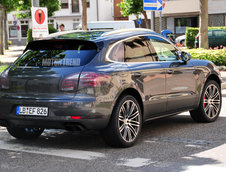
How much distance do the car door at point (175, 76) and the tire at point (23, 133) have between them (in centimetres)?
202

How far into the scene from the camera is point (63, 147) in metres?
7.09

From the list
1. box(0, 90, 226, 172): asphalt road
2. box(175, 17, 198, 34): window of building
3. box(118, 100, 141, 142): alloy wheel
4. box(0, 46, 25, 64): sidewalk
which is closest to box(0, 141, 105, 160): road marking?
box(0, 90, 226, 172): asphalt road

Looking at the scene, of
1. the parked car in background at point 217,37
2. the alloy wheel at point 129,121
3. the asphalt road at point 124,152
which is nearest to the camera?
the asphalt road at point 124,152

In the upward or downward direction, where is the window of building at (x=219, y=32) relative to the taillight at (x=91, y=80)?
downward

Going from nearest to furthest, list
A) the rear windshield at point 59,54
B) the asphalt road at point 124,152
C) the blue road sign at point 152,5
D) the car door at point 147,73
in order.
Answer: the asphalt road at point 124,152 → the rear windshield at point 59,54 → the car door at point 147,73 → the blue road sign at point 152,5

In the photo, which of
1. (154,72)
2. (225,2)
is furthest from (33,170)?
(225,2)

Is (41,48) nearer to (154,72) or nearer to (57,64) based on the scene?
Result: (57,64)

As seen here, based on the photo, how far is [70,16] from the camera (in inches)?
2734

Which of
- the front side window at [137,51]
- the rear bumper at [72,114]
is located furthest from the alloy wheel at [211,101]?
the rear bumper at [72,114]

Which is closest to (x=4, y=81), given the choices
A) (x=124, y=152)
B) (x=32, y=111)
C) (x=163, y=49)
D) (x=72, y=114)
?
(x=32, y=111)

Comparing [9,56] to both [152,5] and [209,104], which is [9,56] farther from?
[209,104]

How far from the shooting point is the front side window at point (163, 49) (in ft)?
26.0

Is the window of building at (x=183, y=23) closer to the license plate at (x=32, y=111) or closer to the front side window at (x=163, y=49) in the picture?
the front side window at (x=163, y=49)

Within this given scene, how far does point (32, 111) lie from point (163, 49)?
2444mm
